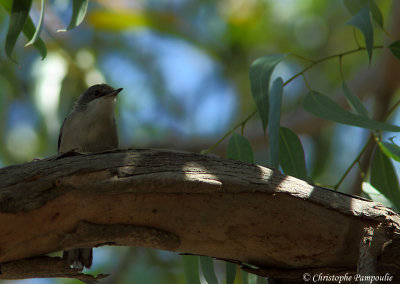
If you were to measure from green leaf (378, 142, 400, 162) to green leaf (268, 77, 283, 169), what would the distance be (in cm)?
82

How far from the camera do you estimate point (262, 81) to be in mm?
3229

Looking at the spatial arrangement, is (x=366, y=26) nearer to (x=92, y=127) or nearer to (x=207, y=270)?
(x=207, y=270)

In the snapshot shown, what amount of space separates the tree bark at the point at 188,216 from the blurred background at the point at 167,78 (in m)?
3.45

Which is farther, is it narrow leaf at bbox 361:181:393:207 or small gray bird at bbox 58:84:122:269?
small gray bird at bbox 58:84:122:269

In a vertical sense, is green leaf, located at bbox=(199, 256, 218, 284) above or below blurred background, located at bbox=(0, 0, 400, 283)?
below

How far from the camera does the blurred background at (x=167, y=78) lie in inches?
257

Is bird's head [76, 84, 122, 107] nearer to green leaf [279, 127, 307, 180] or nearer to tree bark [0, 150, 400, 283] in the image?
green leaf [279, 127, 307, 180]

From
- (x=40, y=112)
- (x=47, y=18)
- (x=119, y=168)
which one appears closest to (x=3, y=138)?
(x=47, y=18)

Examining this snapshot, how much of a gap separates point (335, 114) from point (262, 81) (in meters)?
0.52

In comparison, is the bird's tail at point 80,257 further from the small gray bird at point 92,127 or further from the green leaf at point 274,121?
the green leaf at point 274,121

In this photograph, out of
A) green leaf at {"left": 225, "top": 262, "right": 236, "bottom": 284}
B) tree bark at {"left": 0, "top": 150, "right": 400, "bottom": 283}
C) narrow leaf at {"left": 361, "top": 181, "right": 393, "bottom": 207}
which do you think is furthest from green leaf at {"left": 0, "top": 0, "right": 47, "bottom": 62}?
narrow leaf at {"left": 361, "top": 181, "right": 393, "bottom": 207}

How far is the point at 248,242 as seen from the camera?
2457mm

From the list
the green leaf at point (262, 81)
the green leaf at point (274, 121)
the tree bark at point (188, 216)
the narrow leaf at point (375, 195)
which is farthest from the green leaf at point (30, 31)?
the narrow leaf at point (375, 195)

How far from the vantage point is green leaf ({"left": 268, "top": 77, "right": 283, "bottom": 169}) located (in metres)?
2.88
